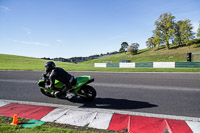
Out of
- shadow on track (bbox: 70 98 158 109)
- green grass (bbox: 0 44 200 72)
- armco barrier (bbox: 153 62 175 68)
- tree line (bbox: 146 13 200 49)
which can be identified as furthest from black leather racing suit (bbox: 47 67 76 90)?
tree line (bbox: 146 13 200 49)

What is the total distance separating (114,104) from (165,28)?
61275 mm

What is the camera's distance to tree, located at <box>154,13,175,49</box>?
55619mm

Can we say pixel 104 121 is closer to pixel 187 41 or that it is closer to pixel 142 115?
pixel 142 115

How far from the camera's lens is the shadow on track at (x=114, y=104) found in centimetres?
462

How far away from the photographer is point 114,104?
486 cm

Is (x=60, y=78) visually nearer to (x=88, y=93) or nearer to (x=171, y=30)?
(x=88, y=93)

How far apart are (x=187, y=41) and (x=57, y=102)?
208 ft

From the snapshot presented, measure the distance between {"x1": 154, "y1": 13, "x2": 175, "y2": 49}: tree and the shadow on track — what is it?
58.8 metres

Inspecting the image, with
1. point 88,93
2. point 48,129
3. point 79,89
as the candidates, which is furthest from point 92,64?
point 48,129

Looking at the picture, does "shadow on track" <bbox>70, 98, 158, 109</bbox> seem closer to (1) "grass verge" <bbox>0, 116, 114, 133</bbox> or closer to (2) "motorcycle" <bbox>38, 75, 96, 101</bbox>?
(2) "motorcycle" <bbox>38, 75, 96, 101</bbox>

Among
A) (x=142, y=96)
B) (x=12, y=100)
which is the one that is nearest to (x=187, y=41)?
(x=142, y=96)

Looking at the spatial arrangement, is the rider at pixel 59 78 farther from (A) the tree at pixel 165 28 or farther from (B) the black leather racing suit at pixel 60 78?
(A) the tree at pixel 165 28

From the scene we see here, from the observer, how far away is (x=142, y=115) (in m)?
3.90

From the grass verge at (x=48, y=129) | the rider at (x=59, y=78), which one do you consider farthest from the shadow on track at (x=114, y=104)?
the grass verge at (x=48, y=129)
